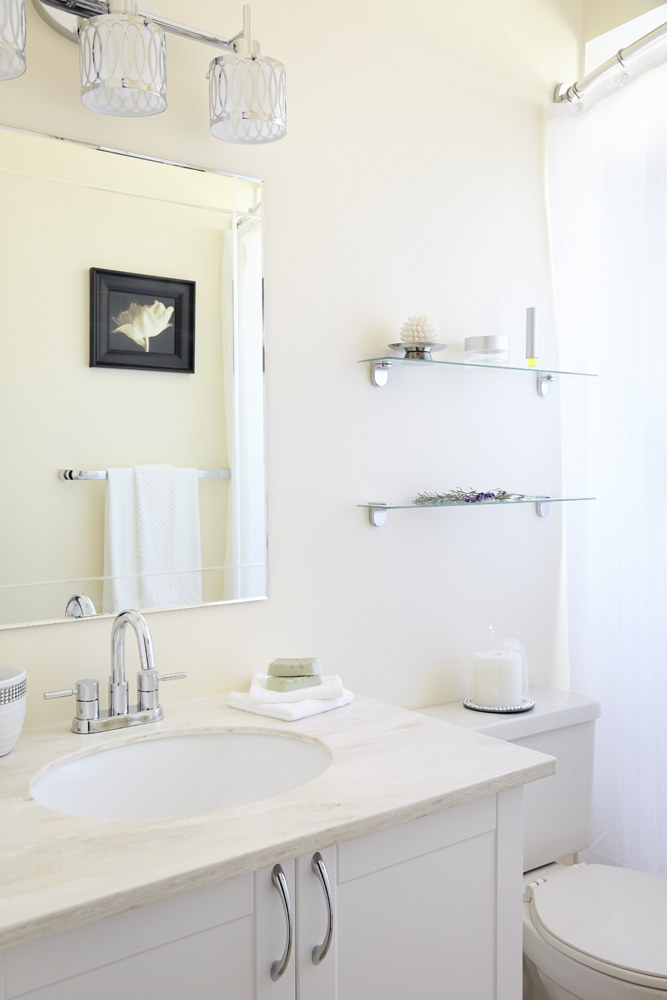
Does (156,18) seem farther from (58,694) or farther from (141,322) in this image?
(58,694)

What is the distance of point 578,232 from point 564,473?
24.3 inches

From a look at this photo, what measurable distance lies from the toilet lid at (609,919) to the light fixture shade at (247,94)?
1.52 metres

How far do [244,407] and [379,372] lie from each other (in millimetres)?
334

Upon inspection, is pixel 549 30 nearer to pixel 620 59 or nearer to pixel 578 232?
pixel 620 59

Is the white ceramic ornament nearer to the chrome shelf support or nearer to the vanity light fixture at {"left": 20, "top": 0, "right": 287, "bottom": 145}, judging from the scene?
the chrome shelf support

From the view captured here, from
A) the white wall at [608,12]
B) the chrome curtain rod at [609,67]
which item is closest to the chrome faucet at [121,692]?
the chrome curtain rod at [609,67]

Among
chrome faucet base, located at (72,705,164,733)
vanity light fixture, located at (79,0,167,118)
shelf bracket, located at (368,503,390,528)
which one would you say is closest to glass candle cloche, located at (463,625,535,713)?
shelf bracket, located at (368,503,390,528)

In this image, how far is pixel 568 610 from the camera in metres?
1.98

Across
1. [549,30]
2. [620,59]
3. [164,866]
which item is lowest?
[164,866]

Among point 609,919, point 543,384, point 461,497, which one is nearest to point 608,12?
point 543,384

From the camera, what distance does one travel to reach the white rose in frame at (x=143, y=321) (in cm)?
136

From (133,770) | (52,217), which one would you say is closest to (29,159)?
(52,217)

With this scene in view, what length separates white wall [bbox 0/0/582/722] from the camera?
143 cm

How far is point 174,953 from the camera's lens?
33.2 inches
